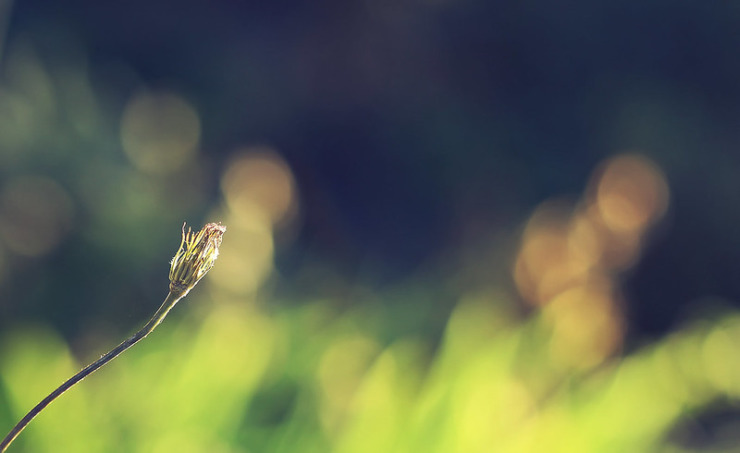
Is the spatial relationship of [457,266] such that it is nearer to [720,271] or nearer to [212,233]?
[720,271]

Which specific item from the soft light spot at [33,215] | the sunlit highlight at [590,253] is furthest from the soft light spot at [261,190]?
the sunlit highlight at [590,253]

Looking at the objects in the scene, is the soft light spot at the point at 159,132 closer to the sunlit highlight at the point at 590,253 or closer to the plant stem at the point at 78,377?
the sunlit highlight at the point at 590,253

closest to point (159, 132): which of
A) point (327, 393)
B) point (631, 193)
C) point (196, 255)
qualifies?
point (327, 393)

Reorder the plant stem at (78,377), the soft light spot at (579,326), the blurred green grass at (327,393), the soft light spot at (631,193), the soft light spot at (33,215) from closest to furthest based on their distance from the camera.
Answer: the plant stem at (78,377) → the blurred green grass at (327,393) → the soft light spot at (579,326) → the soft light spot at (33,215) → the soft light spot at (631,193)

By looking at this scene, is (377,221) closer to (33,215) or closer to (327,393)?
(33,215)

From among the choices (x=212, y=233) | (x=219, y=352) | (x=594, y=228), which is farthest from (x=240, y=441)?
(x=594, y=228)

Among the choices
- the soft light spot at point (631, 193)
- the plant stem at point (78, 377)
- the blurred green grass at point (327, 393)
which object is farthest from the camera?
the soft light spot at point (631, 193)

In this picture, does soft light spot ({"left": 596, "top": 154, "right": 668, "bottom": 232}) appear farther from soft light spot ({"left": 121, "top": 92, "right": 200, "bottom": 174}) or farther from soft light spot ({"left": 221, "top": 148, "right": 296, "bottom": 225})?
soft light spot ({"left": 121, "top": 92, "right": 200, "bottom": 174})

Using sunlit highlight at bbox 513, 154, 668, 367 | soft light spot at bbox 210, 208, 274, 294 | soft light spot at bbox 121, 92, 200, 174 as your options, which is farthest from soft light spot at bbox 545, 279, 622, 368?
soft light spot at bbox 121, 92, 200, 174
